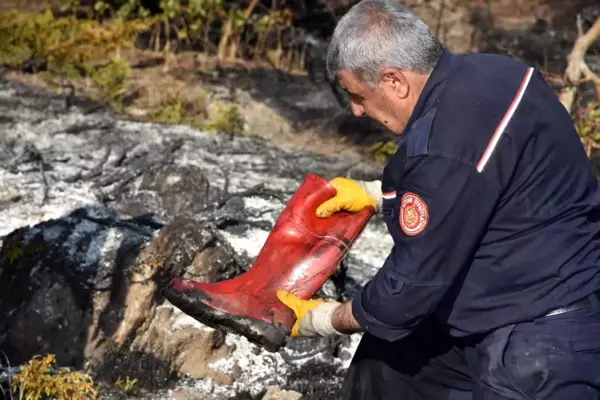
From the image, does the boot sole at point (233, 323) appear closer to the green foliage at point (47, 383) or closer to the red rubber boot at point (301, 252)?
the red rubber boot at point (301, 252)

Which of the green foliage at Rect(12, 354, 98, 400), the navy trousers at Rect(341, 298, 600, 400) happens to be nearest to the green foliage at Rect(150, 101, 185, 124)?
the green foliage at Rect(12, 354, 98, 400)

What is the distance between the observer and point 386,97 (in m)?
2.56

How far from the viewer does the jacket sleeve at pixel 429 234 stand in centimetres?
231

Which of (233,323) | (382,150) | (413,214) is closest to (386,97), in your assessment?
(413,214)

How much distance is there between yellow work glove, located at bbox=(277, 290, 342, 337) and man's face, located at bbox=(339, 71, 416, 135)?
2.26 feet

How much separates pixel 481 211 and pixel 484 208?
0.01m

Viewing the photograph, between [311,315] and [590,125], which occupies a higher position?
[311,315]

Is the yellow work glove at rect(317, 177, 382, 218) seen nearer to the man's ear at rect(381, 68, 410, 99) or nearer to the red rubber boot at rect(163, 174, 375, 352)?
the red rubber boot at rect(163, 174, 375, 352)

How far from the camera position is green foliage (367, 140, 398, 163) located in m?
7.75

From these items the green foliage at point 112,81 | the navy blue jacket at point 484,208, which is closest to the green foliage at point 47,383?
the navy blue jacket at point 484,208

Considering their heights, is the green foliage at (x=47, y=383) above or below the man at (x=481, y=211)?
below

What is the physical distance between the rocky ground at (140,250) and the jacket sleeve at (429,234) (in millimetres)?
2116

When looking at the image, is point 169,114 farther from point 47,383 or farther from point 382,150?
point 47,383

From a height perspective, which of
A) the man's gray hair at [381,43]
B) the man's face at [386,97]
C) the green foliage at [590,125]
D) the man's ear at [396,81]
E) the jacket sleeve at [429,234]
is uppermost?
the man's gray hair at [381,43]
